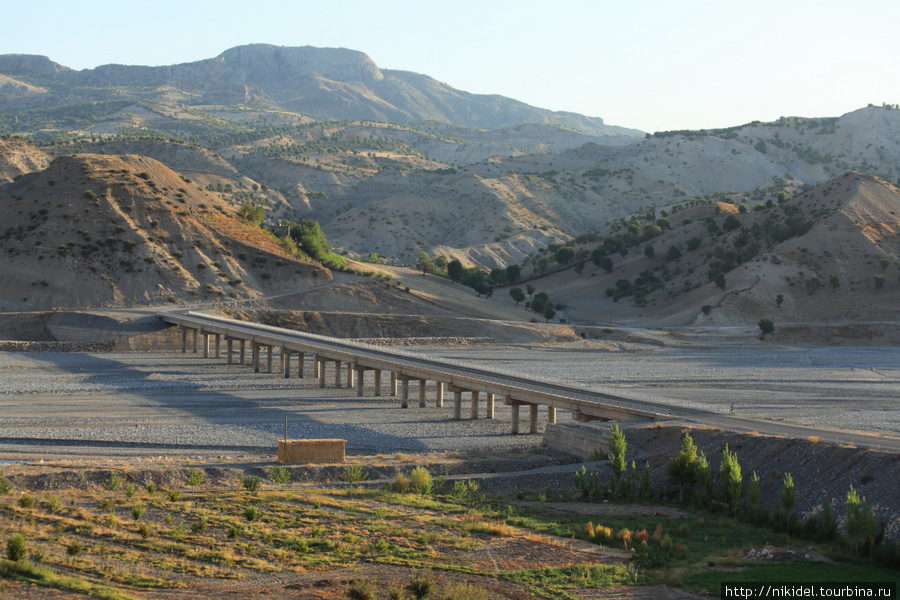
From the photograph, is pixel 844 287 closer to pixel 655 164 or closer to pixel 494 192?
pixel 494 192

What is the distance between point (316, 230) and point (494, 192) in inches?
2487

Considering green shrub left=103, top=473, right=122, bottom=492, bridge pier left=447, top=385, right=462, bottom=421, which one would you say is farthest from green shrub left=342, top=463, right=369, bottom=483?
bridge pier left=447, top=385, right=462, bottom=421

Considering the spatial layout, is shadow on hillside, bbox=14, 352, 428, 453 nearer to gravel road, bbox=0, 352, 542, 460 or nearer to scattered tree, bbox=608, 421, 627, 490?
gravel road, bbox=0, 352, 542, 460

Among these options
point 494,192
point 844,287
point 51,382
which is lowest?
point 51,382

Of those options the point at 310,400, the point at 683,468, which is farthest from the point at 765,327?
the point at 683,468

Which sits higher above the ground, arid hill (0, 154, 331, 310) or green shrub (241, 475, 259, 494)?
arid hill (0, 154, 331, 310)

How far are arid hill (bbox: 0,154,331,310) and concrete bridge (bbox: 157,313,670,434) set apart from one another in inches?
410

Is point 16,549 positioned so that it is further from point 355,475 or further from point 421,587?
point 355,475

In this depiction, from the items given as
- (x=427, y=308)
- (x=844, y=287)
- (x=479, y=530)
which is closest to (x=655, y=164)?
(x=844, y=287)

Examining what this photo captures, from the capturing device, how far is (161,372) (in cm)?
5541

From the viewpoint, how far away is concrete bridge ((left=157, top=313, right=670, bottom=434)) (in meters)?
36.8

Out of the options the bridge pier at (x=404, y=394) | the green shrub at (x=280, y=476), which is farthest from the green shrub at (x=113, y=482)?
the bridge pier at (x=404, y=394)

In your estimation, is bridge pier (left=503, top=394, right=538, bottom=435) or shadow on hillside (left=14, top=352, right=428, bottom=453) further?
bridge pier (left=503, top=394, right=538, bottom=435)

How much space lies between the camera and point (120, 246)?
79875mm
